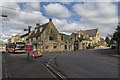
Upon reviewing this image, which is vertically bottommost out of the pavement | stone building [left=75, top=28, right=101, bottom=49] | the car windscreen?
the pavement

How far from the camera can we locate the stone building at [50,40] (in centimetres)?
3117

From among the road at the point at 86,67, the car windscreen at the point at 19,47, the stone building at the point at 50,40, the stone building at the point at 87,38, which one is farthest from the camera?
the stone building at the point at 87,38

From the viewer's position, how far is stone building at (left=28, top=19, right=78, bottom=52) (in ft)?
102

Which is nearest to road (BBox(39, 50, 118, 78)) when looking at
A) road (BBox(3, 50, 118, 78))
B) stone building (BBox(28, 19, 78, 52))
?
road (BBox(3, 50, 118, 78))

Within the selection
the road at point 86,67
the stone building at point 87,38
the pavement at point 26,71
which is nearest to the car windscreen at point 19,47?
the road at point 86,67

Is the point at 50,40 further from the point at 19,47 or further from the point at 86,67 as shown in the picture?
the point at 86,67

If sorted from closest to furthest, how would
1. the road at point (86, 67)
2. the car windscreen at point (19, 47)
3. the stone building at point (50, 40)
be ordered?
the road at point (86, 67) < the car windscreen at point (19, 47) < the stone building at point (50, 40)

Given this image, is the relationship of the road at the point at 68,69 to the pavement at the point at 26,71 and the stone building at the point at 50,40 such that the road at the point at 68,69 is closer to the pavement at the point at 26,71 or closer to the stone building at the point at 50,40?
the pavement at the point at 26,71

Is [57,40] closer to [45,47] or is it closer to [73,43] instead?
[45,47]

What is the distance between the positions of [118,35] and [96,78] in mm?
17581

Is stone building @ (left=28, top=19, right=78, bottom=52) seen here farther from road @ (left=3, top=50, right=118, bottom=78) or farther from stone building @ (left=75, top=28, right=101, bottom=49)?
road @ (left=3, top=50, right=118, bottom=78)

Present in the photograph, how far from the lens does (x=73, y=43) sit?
40000 millimetres

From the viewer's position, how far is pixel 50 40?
33.0m

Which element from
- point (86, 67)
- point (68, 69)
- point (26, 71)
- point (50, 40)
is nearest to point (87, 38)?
point (50, 40)
